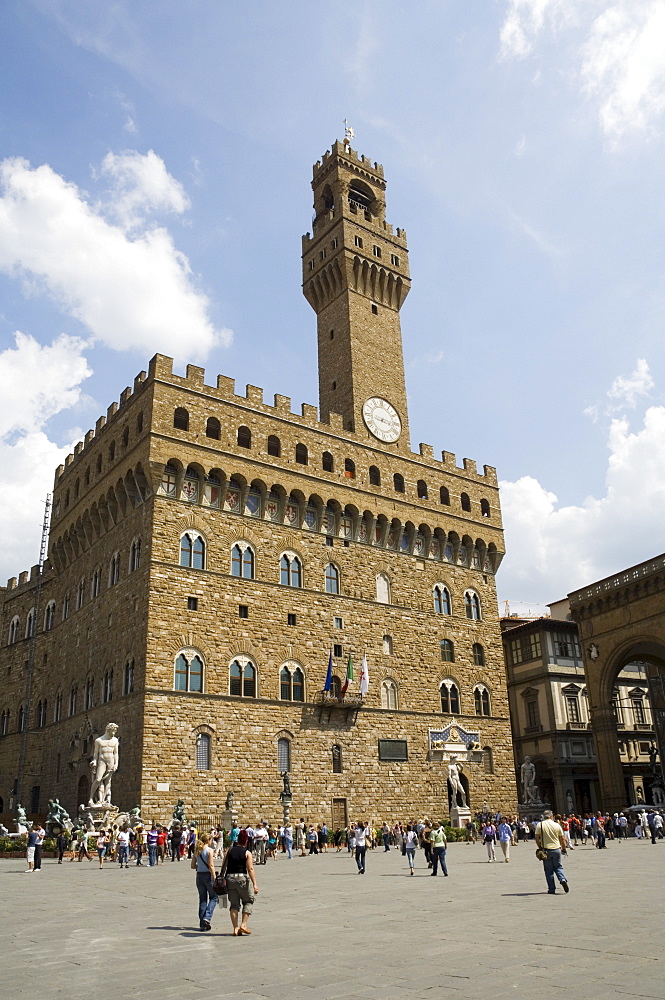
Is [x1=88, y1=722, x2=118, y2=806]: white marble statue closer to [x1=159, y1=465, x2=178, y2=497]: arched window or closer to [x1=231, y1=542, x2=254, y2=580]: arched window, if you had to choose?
[x1=231, y1=542, x2=254, y2=580]: arched window

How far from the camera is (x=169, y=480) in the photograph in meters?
34.2

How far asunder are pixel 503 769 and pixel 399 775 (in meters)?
7.00

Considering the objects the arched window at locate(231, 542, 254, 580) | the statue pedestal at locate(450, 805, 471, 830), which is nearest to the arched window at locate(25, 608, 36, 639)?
the arched window at locate(231, 542, 254, 580)

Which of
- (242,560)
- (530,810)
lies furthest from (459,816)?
(242,560)

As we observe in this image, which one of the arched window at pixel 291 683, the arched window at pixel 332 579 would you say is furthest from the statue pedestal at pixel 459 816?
the arched window at pixel 332 579

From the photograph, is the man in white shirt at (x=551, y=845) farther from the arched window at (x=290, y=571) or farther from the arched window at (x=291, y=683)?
the arched window at (x=290, y=571)

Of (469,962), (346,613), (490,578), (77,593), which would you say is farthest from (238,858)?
(490,578)

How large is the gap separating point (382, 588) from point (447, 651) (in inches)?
197

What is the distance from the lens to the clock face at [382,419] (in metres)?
42.7

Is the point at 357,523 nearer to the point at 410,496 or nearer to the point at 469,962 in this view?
the point at 410,496

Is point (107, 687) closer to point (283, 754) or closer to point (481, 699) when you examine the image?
point (283, 754)

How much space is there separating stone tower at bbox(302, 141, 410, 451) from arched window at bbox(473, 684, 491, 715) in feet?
43.8

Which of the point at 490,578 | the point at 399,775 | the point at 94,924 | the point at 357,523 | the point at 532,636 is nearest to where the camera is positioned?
the point at 94,924

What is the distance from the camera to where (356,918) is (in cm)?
1323
